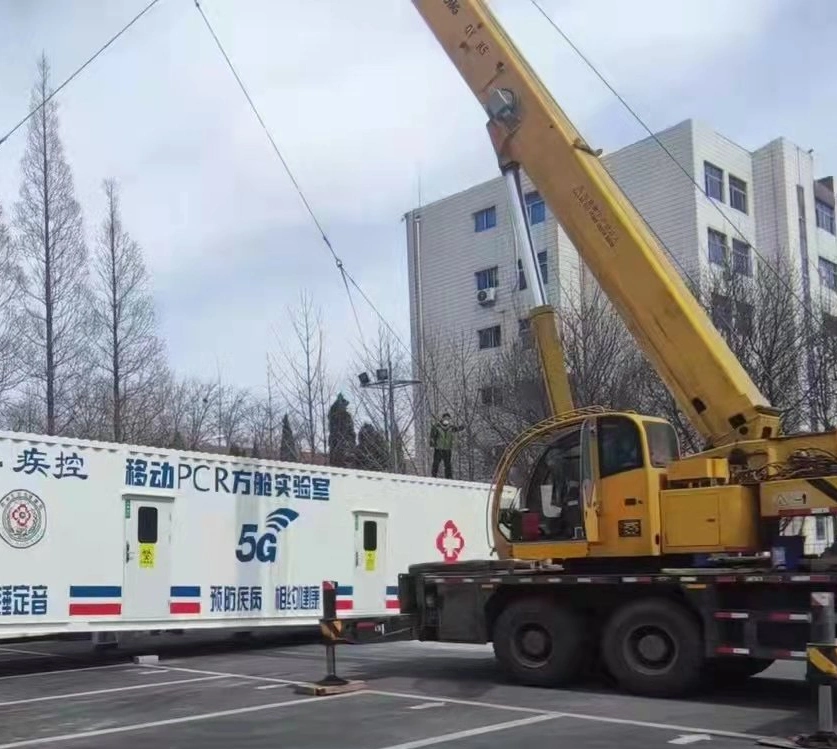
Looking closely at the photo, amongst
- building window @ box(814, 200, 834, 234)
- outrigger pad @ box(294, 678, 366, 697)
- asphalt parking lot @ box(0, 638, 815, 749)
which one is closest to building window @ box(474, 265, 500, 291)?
building window @ box(814, 200, 834, 234)

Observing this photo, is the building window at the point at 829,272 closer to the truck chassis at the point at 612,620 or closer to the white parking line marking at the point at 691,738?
the truck chassis at the point at 612,620

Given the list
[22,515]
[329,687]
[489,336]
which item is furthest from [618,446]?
[489,336]

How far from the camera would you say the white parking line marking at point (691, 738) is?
789 centimetres

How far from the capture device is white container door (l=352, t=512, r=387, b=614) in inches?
656

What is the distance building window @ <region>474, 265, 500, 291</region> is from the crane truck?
106 feet

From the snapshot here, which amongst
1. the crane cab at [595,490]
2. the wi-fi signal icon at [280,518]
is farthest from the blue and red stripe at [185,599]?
the crane cab at [595,490]

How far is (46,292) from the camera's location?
1178 inches

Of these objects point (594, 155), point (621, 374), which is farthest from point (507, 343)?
point (594, 155)

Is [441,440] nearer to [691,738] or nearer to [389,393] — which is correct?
[389,393]

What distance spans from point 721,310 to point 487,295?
17125 millimetres

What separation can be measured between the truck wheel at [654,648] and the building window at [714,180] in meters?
33.9

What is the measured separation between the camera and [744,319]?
2747 centimetres

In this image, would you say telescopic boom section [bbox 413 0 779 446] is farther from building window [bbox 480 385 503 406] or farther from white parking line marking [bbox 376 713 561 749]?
building window [bbox 480 385 503 406]

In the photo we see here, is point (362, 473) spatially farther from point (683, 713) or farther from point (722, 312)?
point (722, 312)
